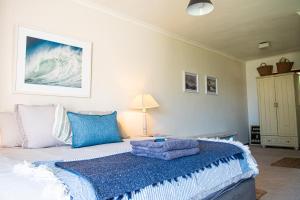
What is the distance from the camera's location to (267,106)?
18.7ft

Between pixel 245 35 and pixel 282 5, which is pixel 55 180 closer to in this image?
pixel 282 5

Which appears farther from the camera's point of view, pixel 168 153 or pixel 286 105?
pixel 286 105

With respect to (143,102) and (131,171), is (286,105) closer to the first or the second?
(143,102)

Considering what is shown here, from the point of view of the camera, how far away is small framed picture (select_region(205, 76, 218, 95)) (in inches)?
192

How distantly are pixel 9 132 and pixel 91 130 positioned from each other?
69cm

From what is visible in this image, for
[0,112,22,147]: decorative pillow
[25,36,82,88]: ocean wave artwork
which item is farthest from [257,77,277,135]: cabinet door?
[0,112,22,147]: decorative pillow

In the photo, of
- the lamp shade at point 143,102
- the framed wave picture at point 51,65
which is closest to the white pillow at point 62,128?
the framed wave picture at point 51,65

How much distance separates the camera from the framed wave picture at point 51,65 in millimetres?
2307

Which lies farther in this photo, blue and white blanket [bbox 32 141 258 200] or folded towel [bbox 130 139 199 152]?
folded towel [bbox 130 139 199 152]

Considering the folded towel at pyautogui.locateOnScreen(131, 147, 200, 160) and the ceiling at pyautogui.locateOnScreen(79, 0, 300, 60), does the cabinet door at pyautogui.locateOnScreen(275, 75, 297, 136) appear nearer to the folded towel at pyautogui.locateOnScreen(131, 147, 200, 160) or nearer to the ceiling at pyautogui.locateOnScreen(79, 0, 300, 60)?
the ceiling at pyautogui.locateOnScreen(79, 0, 300, 60)

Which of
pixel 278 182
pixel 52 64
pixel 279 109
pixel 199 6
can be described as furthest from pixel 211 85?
pixel 52 64

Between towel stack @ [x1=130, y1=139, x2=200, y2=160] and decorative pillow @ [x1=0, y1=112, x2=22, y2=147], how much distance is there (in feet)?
3.89

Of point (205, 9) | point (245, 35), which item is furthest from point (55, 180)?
point (245, 35)

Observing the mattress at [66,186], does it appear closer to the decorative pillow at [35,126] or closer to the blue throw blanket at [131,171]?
the blue throw blanket at [131,171]
